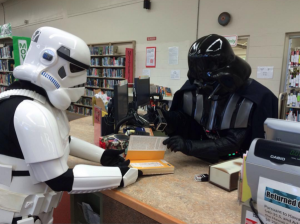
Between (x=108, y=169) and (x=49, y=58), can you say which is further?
(x=108, y=169)

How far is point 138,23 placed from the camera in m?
5.13

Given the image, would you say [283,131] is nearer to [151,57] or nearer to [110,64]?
[151,57]

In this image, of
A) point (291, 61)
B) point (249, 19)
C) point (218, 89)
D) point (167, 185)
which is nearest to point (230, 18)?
point (249, 19)

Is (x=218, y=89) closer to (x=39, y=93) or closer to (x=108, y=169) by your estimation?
(x=108, y=169)

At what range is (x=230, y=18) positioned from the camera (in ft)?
12.7

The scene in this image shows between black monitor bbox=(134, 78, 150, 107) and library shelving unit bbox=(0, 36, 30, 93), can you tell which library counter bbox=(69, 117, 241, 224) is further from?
library shelving unit bbox=(0, 36, 30, 93)

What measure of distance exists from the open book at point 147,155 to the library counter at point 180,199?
4cm

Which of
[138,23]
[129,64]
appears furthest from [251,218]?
[138,23]

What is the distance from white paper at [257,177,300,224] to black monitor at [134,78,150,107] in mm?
1776

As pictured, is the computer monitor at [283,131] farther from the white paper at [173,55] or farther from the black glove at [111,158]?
the white paper at [173,55]

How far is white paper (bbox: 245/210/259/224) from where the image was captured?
2.23 feet

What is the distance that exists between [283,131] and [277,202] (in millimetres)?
201

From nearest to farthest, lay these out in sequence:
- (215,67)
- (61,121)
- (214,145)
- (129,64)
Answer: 1. (61,121)
2. (215,67)
3. (214,145)
4. (129,64)

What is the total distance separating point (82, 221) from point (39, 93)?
1.10 m
